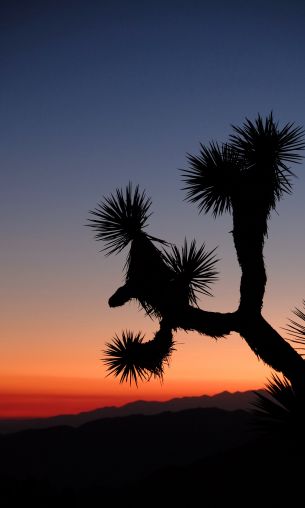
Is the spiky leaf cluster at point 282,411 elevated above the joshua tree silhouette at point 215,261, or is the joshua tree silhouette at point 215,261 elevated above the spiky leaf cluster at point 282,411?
the joshua tree silhouette at point 215,261

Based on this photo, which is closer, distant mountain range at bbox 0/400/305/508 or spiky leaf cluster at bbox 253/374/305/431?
spiky leaf cluster at bbox 253/374/305/431

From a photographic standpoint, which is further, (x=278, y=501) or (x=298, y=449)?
(x=278, y=501)

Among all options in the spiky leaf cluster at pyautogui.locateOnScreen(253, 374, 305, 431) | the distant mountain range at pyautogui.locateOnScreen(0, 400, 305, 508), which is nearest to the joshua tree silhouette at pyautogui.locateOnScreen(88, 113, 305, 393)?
the spiky leaf cluster at pyautogui.locateOnScreen(253, 374, 305, 431)

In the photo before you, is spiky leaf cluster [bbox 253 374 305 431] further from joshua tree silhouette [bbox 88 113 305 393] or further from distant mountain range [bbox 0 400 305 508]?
distant mountain range [bbox 0 400 305 508]

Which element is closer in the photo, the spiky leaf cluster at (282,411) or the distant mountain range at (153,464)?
the spiky leaf cluster at (282,411)

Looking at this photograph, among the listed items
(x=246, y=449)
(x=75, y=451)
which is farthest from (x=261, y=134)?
(x=75, y=451)

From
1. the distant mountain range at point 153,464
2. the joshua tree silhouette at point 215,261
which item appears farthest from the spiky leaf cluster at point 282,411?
the distant mountain range at point 153,464

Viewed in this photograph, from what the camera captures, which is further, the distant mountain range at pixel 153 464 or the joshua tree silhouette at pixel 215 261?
the distant mountain range at pixel 153 464

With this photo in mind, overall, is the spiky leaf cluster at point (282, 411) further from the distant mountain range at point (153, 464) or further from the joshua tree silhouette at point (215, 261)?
the distant mountain range at point (153, 464)

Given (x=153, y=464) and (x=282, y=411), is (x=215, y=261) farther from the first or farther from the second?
(x=153, y=464)

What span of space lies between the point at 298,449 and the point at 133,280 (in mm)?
4549

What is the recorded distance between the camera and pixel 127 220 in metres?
9.19

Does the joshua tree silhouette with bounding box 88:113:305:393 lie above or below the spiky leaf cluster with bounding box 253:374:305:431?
above

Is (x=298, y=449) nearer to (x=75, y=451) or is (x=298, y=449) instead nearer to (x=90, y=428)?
(x=75, y=451)
